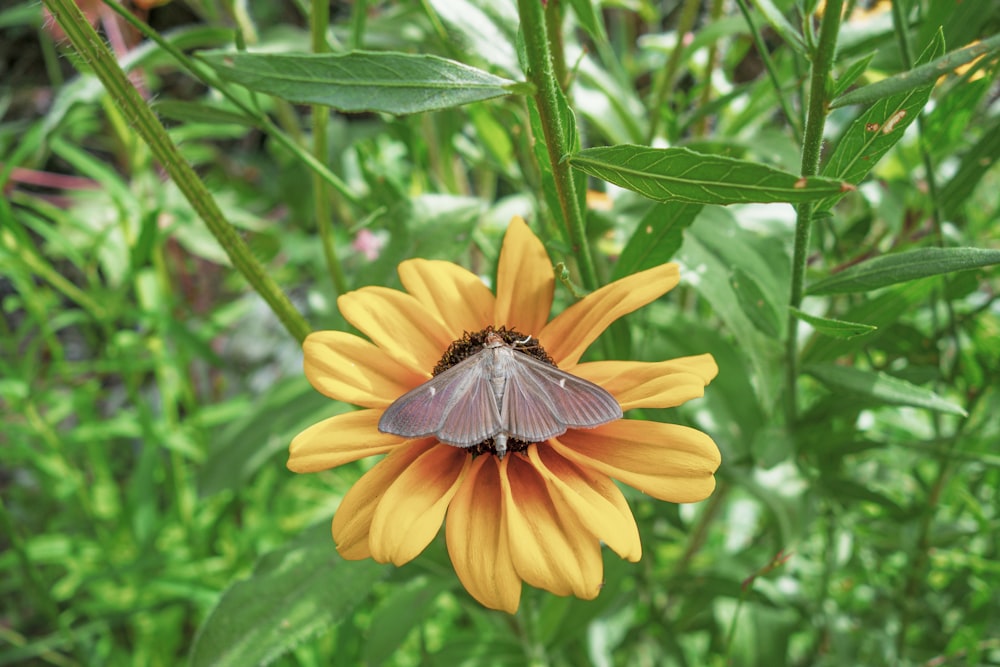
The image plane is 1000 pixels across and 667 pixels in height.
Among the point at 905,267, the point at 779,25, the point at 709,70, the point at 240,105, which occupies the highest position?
the point at 709,70

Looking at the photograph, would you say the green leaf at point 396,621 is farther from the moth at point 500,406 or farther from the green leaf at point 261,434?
the moth at point 500,406

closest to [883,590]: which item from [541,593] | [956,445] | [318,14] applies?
[956,445]

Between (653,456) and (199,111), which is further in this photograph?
(199,111)

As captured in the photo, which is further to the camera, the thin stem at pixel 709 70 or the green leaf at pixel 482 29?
the thin stem at pixel 709 70

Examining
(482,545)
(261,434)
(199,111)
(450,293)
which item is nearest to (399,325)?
(450,293)

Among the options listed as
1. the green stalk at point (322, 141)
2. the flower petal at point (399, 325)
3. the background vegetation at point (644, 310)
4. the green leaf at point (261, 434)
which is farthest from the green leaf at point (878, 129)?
the green leaf at point (261, 434)

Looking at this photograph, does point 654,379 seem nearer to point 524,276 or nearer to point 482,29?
point 524,276

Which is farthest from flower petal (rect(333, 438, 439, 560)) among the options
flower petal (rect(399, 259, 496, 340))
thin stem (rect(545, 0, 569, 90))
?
thin stem (rect(545, 0, 569, 90))
